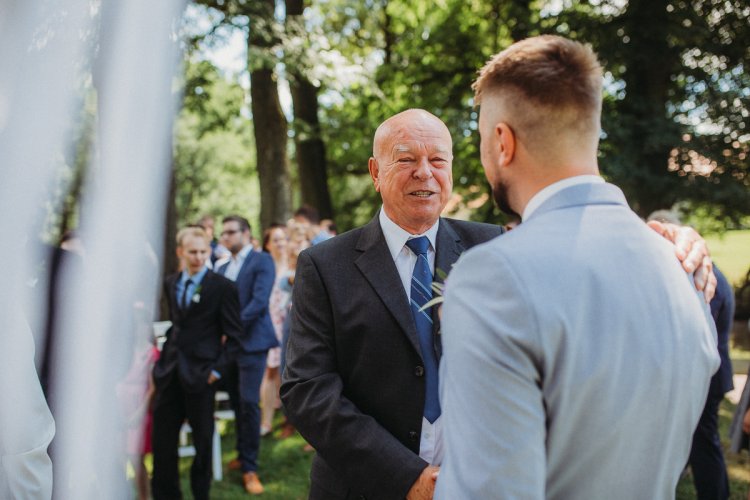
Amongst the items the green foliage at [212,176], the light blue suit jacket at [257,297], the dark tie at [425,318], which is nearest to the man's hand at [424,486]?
the dark tie at [425,318]

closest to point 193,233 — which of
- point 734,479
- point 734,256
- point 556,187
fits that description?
point 556,187

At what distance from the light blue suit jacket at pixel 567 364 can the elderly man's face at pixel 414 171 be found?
1.11 meters

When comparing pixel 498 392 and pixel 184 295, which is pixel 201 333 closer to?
pixel 184 295

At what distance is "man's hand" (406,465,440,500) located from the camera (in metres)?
1.94

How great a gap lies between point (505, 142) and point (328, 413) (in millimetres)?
1132

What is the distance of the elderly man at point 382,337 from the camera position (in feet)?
6.81

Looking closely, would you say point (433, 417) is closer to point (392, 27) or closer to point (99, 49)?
point (99, 49)

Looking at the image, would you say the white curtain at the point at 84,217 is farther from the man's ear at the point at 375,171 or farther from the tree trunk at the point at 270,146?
the tree trunk at the point at 270,146

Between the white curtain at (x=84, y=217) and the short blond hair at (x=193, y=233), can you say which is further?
the short blond hair at (x=193, y=233)

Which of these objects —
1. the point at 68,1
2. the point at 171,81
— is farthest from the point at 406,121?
the point at 171,81

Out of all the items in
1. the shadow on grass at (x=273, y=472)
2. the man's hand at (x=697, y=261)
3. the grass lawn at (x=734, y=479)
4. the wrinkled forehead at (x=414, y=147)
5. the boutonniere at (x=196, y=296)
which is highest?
the wrinkled forehead at (x=414, y=147)

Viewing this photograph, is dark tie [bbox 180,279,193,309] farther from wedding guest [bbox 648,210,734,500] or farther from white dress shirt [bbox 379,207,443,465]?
wedding guest [bbox 648,210,734,500]

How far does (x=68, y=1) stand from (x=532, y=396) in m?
7.40

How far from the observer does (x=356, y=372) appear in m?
2.20
